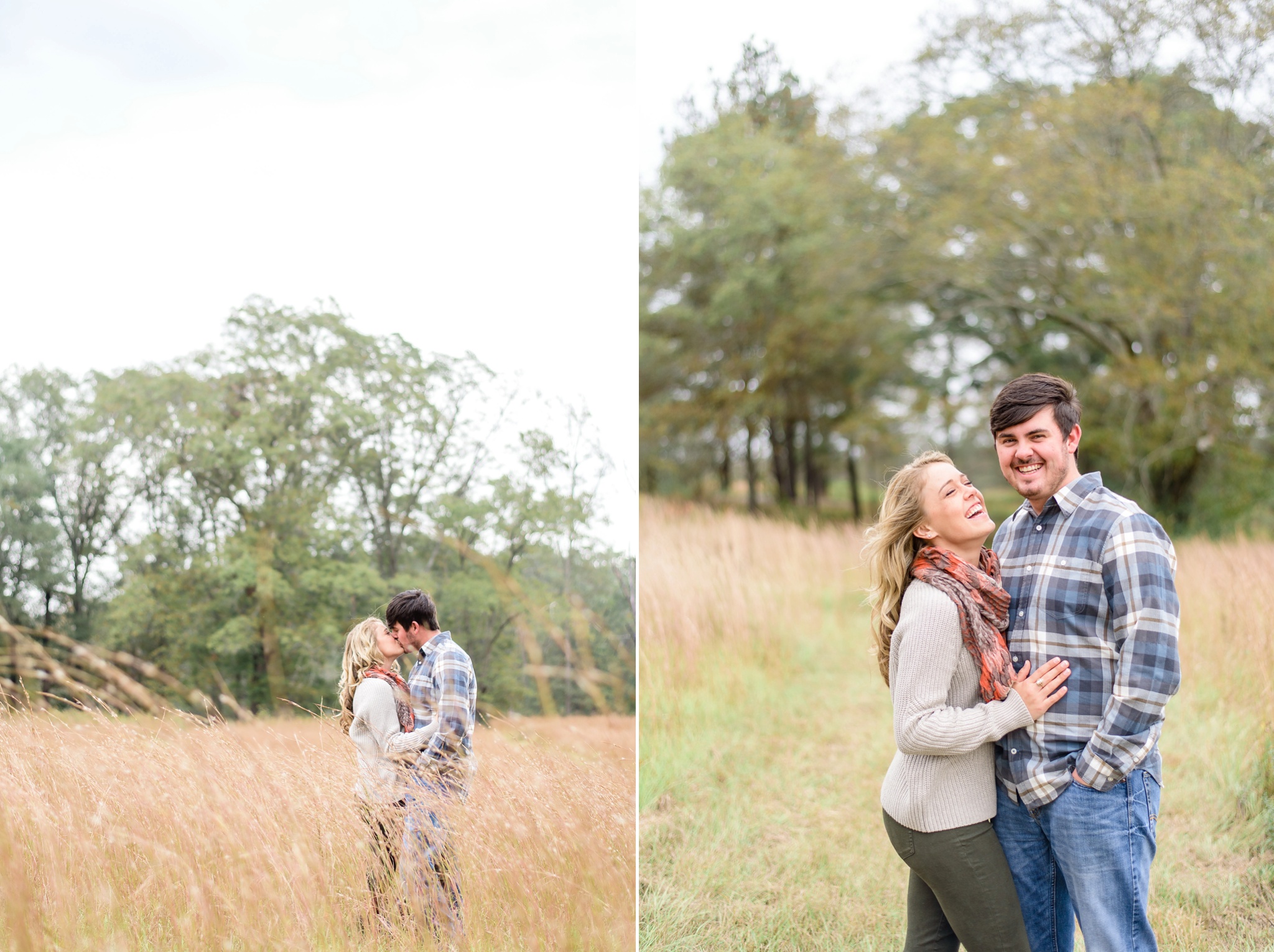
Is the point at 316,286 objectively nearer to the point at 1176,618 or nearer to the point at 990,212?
the point at 1176,618

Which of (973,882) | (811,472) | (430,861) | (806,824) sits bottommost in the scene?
(806,824)

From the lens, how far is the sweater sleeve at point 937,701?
66.2 inches

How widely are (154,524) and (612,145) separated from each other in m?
2.52

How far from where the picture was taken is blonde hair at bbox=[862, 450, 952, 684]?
5.96 feet

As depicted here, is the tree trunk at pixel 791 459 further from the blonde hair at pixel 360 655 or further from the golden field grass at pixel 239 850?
the blonde hair at pixel 360 655

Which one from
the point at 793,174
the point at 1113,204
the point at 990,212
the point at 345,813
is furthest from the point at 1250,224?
the point at 345,813

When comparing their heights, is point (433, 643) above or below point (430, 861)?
above

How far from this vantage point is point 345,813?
8.66ft

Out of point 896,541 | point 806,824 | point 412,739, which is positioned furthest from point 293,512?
point 896,541

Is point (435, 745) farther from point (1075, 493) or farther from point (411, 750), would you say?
point (1075, 493)

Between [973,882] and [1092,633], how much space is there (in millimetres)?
509

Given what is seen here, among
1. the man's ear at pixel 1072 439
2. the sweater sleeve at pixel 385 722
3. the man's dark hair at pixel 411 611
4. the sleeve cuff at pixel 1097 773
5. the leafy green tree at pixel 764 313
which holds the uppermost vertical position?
the leafy green tree at pixel 764 313

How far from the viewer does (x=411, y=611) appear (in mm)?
2490

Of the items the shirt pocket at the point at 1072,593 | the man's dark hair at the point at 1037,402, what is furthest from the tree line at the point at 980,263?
the shirt pocket at the point at 1072,593
